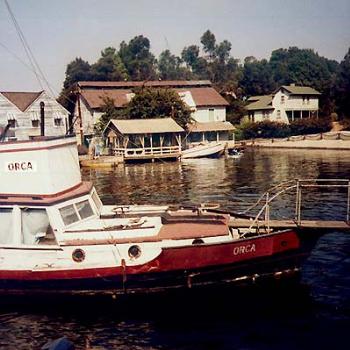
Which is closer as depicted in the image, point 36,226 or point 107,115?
point 36,226

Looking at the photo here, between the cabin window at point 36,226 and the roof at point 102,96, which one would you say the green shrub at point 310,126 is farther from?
the cabin window at point 36,226

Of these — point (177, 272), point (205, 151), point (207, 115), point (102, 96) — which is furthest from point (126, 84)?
point (177, 272)

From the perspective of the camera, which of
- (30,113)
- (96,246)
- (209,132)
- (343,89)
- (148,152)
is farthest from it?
(343,89)

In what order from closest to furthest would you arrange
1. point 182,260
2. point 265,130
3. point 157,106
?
point 182,260 < point 157,106 < point 265,130

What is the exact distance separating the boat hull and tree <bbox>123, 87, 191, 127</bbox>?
169 feet

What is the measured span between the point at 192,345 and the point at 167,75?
136 meters

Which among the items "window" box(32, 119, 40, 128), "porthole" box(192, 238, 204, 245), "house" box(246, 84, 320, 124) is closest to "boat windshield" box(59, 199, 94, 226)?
"porthole" box(192, 238, 204, 245)

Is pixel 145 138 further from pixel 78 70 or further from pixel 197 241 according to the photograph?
pixel 78 70

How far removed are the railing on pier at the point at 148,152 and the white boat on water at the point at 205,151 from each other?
1162mm

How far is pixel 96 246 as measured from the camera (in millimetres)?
13922

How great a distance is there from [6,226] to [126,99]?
2394 inches

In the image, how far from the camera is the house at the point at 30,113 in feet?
207

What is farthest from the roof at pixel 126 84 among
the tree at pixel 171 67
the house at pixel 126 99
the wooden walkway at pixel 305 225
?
the wooden walkway at pixel 305 225

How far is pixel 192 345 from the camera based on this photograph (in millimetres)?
11594
